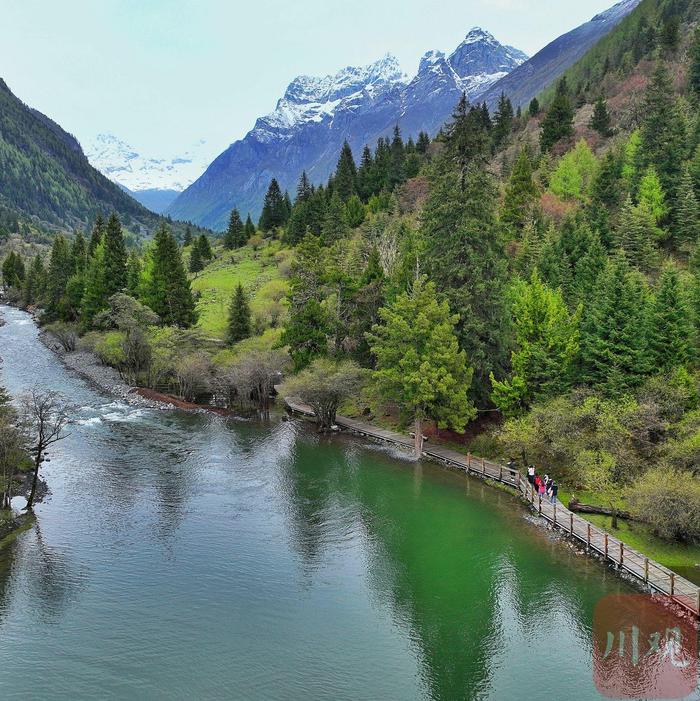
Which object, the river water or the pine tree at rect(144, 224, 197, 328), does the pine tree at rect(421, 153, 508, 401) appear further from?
the pine tree at rect(144, 224, 197, 328)

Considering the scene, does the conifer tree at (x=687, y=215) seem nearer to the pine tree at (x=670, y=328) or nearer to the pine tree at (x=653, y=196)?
the pine tree at (x=653, y=196)

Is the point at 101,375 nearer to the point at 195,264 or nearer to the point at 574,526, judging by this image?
the point at 195,264

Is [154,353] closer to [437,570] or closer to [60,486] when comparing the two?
[60,486]

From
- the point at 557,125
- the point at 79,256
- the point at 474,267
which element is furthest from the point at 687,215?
the point at 79,256

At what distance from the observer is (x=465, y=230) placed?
47.2 metres

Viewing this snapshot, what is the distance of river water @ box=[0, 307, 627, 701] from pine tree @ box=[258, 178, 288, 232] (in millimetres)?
86996

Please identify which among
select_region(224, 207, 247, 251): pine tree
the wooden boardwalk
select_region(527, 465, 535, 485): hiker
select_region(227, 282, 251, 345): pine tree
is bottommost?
the wooden boardwalk

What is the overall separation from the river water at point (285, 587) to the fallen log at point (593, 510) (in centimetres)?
312

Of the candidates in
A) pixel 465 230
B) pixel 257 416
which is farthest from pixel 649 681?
pixel 257 416

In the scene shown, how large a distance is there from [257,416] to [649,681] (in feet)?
136

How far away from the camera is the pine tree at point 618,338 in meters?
38.9

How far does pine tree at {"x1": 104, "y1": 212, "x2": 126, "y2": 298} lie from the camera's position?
83.9 meters

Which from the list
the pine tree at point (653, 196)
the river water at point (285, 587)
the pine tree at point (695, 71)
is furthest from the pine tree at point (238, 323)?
the pine tree at point (695, 71)

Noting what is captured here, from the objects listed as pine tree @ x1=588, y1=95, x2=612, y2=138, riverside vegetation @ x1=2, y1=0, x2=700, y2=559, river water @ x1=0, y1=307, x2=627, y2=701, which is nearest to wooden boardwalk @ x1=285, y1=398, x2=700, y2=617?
river water @ x1=0, y1=307, x2=627, y2=701
